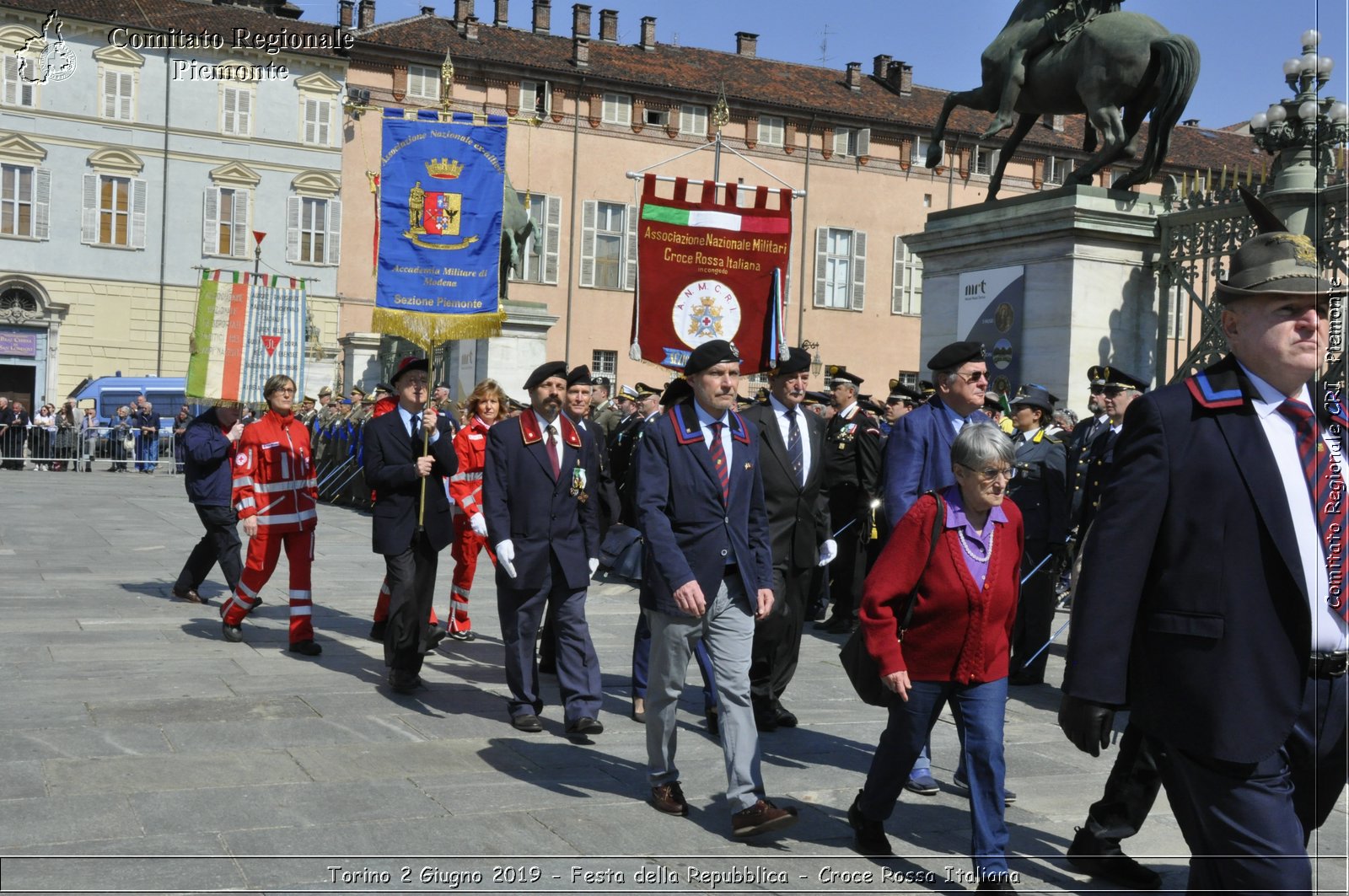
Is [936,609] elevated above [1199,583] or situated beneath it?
situated beneath

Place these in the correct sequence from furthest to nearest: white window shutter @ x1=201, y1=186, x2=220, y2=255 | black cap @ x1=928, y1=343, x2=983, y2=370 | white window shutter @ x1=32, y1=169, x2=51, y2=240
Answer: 1. white window shutter @ x1=201, y1=186, x2=220, y2=255
2. white window shutter @ x1=32, y1=169, x2=51, y2=240
3. black cap @ x1=928, y1=343, x2=983, y2=370

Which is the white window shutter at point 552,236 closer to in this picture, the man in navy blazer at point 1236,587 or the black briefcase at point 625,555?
the black briefcase at point 625,555

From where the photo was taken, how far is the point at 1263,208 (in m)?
3.25

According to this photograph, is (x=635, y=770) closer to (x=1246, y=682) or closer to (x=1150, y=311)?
(x=1246, y=682)

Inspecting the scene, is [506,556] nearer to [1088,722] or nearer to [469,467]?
[469,467]

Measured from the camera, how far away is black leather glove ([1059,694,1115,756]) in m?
3.24

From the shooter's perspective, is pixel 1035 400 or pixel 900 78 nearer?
pixel 1035 400

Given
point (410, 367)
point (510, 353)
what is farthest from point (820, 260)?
point (410, 367)

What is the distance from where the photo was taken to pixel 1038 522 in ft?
28.7

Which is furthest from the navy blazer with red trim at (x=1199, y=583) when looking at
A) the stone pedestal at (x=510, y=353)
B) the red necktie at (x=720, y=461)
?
the stone pedestal at (x=510, y=353)

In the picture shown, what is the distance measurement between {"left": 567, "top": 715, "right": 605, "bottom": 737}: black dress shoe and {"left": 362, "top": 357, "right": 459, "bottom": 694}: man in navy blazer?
4.46ft

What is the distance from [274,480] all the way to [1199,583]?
7.03 metres

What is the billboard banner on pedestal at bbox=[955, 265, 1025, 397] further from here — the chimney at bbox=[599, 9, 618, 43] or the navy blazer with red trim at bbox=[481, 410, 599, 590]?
the chimney at bbox=[599, 9, 618, 43]

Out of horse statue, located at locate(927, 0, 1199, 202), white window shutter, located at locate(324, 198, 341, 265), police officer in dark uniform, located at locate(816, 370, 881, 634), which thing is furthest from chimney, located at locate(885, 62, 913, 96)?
police officer in dark uniform, located at locate(816, 370, 881, 634)
